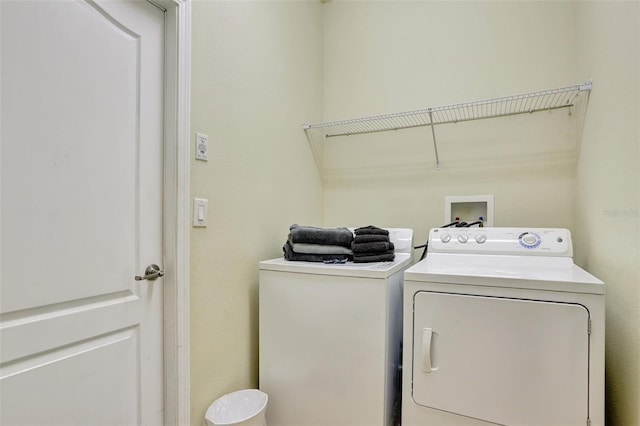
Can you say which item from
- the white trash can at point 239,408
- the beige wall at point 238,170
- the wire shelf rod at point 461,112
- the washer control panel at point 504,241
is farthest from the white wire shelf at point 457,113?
the white trash can at point 239,408

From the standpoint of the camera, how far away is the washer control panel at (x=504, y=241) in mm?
1519

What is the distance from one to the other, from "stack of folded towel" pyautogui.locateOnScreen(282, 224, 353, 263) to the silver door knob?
644 mm

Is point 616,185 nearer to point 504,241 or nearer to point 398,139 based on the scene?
point 504,241

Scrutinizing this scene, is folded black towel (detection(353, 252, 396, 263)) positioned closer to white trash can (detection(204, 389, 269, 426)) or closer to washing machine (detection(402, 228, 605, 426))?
washing machine (detection(402, 228, 605, 426))

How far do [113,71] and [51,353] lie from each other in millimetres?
959

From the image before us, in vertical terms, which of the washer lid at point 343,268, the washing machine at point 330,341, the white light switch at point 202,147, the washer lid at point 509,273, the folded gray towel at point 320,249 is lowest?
the washing machine at point 330,341

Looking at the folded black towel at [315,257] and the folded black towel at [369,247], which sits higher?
the folded black towel at [369,247]

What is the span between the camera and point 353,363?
4.69 feet

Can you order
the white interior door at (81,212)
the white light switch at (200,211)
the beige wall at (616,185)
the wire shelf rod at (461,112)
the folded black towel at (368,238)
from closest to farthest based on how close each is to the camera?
the white interior door at (81,212), the beige wall at (616,185), the white light switch at (200,211), the folded black towel at (368,238), the wire shelf rod at (461,112)

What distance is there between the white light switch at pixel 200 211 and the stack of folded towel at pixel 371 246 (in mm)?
722

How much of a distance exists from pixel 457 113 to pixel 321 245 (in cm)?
128

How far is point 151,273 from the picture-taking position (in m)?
1.28

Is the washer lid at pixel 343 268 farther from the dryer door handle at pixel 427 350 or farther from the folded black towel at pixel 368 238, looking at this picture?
the dryer door handle at pixel 427 350

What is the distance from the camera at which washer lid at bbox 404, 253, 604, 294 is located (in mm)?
1132
